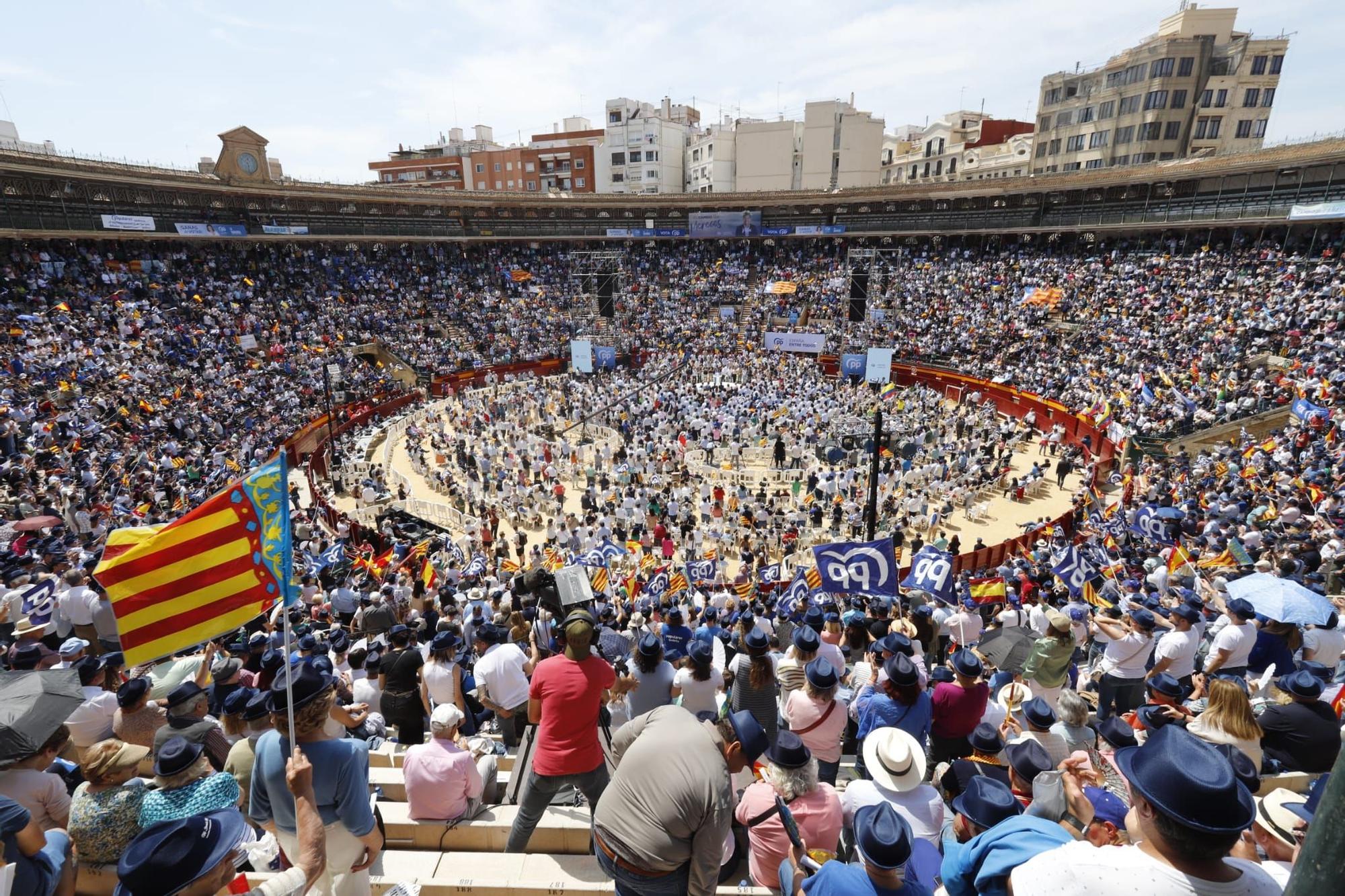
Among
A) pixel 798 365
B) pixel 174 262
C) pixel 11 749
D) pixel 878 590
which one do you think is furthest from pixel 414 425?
pixel 11 749

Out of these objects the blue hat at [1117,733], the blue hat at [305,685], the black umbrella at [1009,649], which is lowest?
the black umbrella at [1009,649]

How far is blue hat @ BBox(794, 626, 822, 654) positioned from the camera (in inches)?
222

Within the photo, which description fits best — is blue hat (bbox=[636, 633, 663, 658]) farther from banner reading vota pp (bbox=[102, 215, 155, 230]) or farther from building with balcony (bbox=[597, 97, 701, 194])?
building with balcony (bbox=[597, 97, 701, 194])

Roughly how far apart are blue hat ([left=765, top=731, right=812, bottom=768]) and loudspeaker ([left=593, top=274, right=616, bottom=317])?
4579 cm

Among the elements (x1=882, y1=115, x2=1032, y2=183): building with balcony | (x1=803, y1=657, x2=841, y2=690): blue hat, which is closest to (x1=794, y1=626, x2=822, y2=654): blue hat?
(x1=803, y1=657, x2=841, y2=690): blue hat

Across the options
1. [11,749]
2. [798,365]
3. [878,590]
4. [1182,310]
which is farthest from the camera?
[798,365]

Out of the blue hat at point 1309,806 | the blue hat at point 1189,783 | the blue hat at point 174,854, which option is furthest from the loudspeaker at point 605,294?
the blue hat at point 1189,783

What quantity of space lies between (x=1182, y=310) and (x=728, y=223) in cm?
3232

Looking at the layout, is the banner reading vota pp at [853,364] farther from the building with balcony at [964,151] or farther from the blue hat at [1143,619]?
the building with balcony at [964,151]

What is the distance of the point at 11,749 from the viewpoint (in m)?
3.75

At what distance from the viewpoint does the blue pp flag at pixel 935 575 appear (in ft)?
34.0

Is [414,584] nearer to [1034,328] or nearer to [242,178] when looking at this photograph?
[1034,328]

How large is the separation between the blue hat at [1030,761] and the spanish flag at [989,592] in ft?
28.1

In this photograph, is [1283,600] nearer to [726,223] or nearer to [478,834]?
[478,834]
